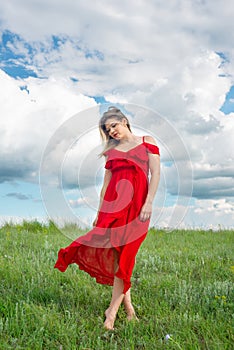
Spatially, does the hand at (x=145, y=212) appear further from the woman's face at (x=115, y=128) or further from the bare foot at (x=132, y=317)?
the bare foot at (x=132, y=317)

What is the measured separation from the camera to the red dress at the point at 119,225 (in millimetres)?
5246

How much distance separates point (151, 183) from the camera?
534cm

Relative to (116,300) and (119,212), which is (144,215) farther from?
(116,300)

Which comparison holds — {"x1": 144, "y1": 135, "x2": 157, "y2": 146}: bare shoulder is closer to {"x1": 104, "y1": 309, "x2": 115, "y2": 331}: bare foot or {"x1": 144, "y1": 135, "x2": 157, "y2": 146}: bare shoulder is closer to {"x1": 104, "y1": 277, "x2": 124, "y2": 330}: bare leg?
{"x1": 104, "y1": 277, "x2": 124, "y2": 330}: bare leg

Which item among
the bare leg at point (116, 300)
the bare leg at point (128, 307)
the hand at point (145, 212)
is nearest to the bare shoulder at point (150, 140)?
the hand at point (145, 212)

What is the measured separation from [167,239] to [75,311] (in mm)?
6660

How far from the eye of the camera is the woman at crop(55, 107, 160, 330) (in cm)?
525

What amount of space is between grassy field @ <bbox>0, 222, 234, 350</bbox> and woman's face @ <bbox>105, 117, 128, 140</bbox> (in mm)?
2194

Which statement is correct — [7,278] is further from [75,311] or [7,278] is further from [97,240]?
[97,240]

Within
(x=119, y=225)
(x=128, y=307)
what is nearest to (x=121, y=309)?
(x=128, y=307)

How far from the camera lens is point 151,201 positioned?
5328 mm

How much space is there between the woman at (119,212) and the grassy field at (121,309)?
1.25 feet

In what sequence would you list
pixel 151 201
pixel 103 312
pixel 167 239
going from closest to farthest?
pixel 151 201, pixel 103 312, pixel 167 239

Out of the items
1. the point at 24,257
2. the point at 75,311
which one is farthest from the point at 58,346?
the point at 24,257
